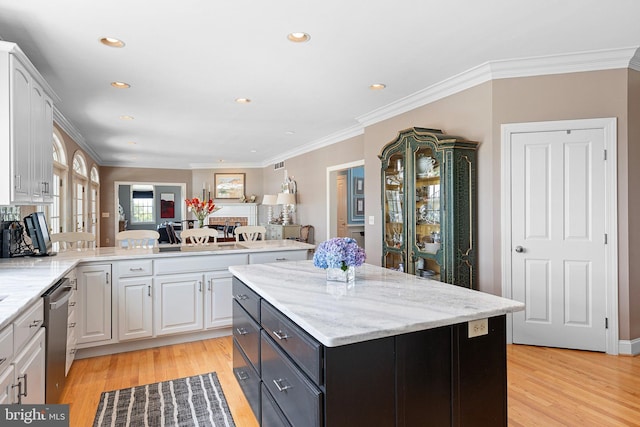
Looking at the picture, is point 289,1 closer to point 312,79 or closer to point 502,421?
point 312,79

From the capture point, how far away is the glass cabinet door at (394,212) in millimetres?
3922

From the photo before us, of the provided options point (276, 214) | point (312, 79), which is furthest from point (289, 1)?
point (276, 214)

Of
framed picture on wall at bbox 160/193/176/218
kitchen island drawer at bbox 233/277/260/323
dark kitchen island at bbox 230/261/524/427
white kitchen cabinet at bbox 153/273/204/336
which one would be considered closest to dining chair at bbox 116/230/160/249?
white kitchen cabinet at bbox 153/273/204/336

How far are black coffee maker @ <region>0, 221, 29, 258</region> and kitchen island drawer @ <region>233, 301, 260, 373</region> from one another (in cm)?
203

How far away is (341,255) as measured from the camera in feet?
6.34

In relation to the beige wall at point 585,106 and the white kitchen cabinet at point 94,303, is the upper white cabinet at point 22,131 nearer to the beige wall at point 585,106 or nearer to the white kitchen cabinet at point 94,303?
the white kitchen cabinet at point 94,303

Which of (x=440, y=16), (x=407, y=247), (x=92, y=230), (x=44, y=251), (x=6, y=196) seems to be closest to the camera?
(x=6, y=196)

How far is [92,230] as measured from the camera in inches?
321

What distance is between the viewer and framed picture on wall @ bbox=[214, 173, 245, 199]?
10.2 metres

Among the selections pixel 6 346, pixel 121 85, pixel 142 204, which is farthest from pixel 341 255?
pixel 142 204

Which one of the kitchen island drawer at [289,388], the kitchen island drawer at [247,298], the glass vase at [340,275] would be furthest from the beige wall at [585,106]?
the kitchen island drawer at [289,388]

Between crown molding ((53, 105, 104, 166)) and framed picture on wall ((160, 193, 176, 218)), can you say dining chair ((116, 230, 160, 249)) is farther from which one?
framed picture on wall ((160, 193, 176, 218))

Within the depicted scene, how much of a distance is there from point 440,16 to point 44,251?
3588 mm

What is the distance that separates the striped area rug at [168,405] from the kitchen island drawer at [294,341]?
0.86 meters
